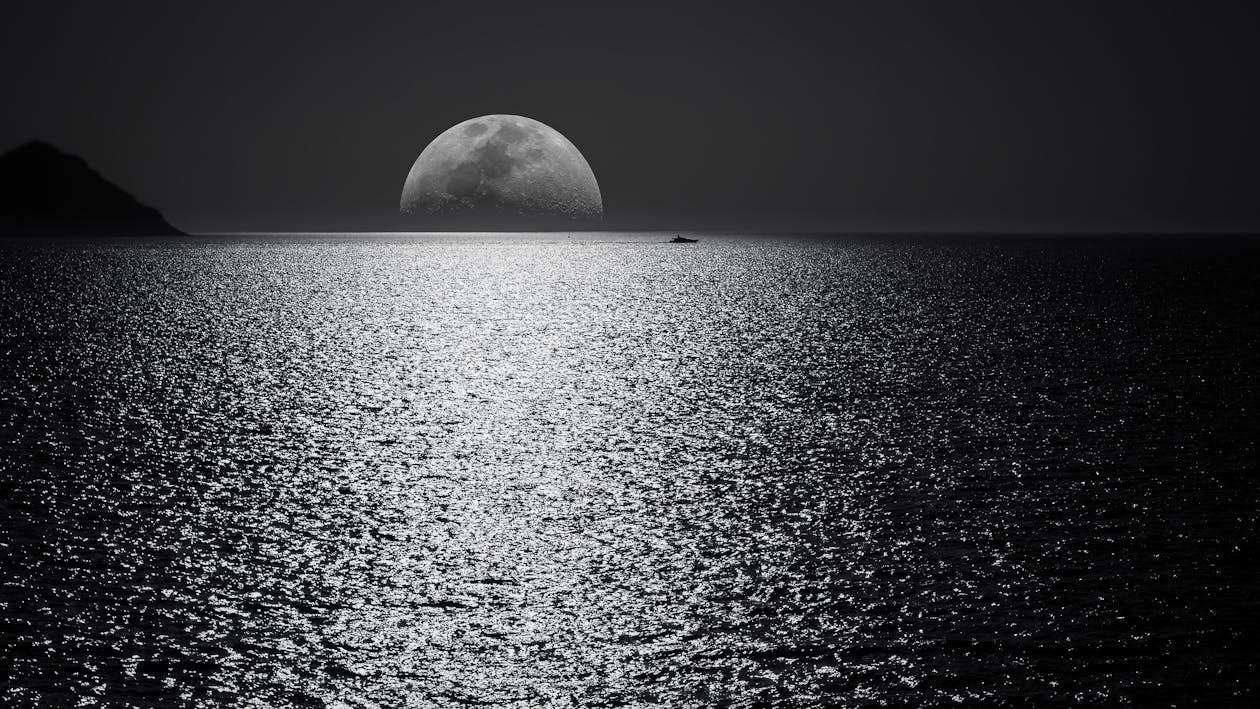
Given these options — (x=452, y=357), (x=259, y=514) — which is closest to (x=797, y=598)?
(x=259, y=514)

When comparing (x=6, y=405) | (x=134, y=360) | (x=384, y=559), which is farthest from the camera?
(x=134, y=360)

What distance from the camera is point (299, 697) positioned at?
709 centimetres

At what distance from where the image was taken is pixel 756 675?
24.8ft

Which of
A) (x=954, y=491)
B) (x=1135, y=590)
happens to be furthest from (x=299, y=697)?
(x=954, y=491)

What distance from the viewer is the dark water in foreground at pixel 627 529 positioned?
302 inches

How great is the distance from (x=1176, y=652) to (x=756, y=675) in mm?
3569

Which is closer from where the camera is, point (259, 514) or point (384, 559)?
point (384, 559)

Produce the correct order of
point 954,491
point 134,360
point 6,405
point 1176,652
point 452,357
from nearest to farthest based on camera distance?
point 1176,652 → point 954,491 → point 6,405 → point 134,360 → point 452,357

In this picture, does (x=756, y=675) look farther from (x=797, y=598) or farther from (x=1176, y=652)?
(x=1176, y=652)

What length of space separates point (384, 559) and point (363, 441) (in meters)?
6.48

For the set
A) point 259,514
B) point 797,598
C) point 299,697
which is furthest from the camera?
point 259,514

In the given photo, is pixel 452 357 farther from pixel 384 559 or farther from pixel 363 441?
pixel 384 559

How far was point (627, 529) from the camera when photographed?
36.9 ft

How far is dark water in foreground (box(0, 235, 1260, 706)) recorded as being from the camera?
7668mm
